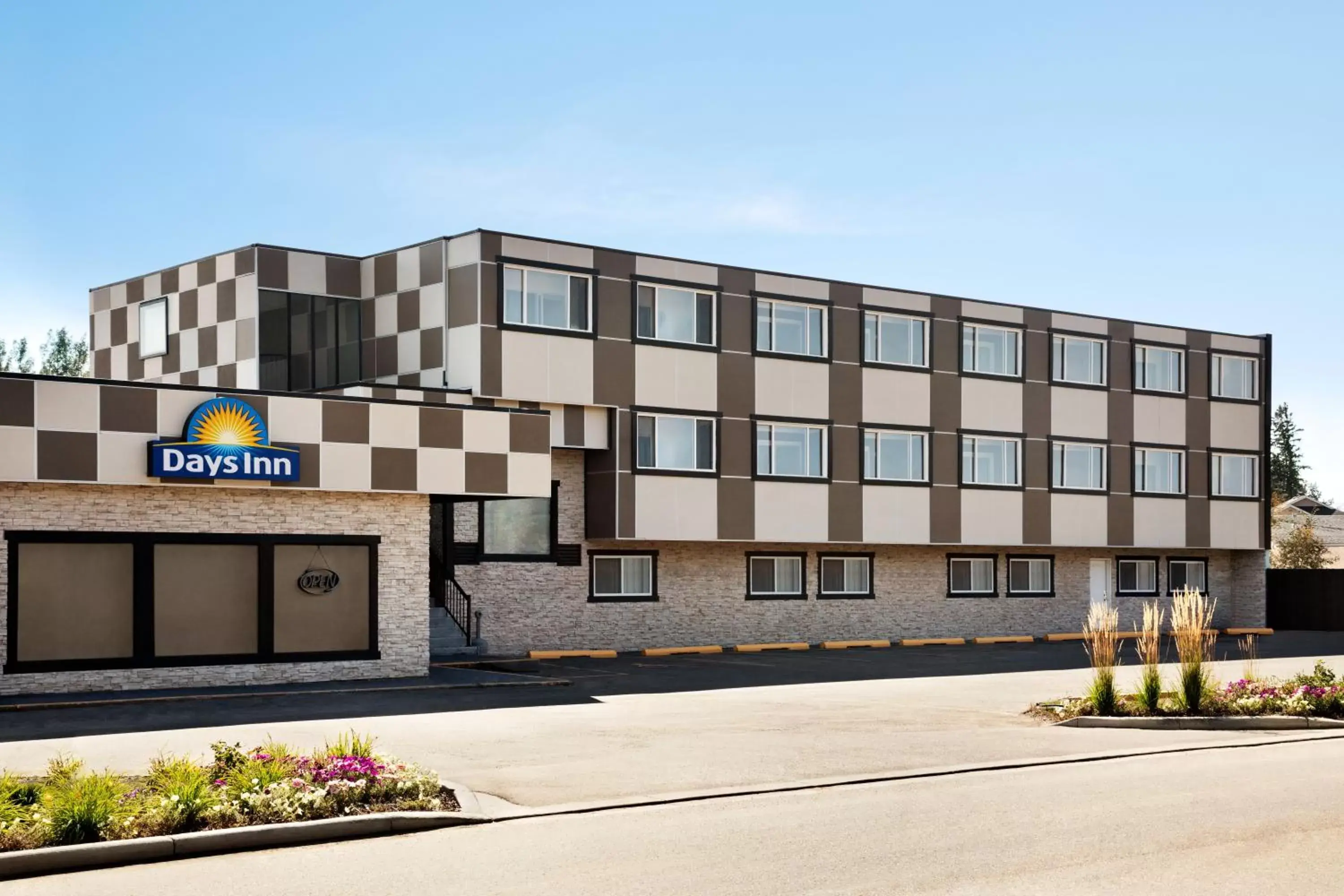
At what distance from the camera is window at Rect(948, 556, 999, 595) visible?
143 ft

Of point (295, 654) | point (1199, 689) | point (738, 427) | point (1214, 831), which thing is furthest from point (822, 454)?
point (1214, 831)

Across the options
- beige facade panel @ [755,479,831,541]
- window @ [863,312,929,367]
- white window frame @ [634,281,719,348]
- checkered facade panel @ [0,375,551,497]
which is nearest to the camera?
checkered facade panel @ [0,375,551,497]

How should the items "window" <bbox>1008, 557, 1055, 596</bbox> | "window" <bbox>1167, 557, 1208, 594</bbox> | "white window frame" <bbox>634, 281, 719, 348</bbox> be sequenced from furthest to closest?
"window" <bbox>1167, 557, 1208, 594</bbox>
"window" <bbox>1008, 557, 1055, 596</bbox>
"white window frame" <bbox>634, 281, 719, 348</bbox>

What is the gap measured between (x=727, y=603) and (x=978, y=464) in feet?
29.5

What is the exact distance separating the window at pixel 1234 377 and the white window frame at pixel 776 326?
1607cm

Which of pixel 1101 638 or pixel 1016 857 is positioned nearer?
pixel 1016 857

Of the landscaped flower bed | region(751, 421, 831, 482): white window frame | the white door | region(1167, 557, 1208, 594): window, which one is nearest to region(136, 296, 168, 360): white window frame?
region(751, 421, 831, 482): white window frame

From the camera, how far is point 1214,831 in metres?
11.8

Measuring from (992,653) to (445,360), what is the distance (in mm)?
15043

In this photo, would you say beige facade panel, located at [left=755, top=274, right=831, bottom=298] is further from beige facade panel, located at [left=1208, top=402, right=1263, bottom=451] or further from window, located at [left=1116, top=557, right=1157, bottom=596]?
beige facade panel, located at [left=1208, top=402, right=1263, bottom=451]

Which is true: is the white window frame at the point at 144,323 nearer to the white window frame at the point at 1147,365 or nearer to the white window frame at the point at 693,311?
the white window frame at the point at 693,311

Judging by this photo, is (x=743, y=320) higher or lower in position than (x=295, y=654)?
higher

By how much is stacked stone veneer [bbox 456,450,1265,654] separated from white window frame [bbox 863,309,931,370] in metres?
5.01

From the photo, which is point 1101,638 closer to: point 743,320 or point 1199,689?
point 1199,689
